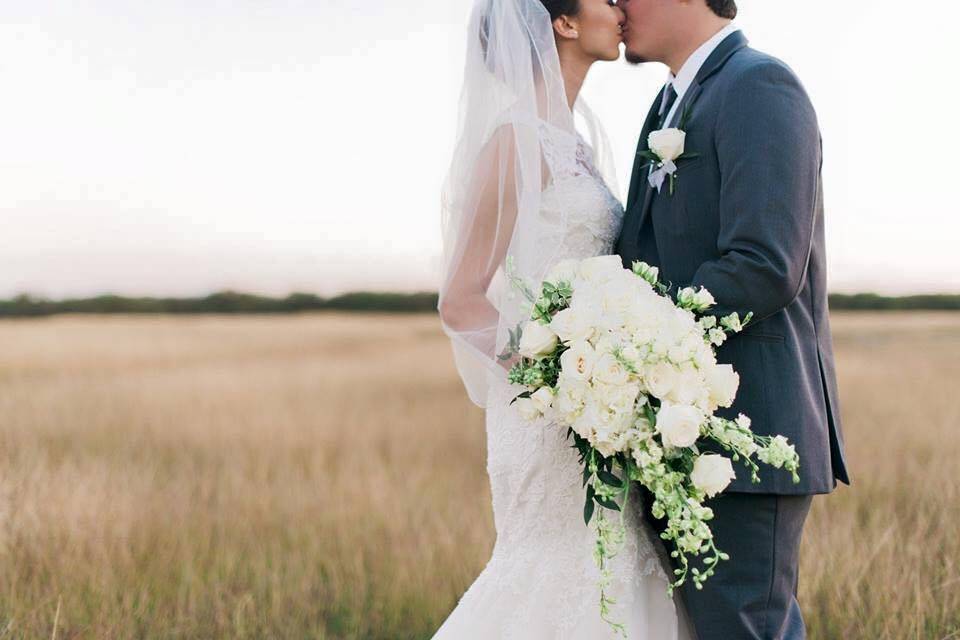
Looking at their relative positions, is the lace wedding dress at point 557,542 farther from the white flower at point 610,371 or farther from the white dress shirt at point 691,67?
the white flower at point 610,371

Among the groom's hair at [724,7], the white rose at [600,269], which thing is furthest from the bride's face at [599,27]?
the white rose at [600,269]

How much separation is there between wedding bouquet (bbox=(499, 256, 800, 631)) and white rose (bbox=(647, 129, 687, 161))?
1.50 feet

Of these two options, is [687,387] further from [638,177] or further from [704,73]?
[704,73]

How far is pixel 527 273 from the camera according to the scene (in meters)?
2.95

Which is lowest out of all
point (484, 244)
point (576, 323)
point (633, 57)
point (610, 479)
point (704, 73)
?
point (610, 479)

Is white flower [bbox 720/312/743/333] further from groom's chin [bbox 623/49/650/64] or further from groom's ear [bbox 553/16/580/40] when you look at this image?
groom's ear [bbox 553/16/580/40]

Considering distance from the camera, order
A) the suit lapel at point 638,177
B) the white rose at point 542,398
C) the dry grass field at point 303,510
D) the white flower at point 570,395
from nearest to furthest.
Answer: the white flower at point 570,395 → the white rose at point 542,398 → the suit lapel at point 638,177 → the dry grass field at point 303,510

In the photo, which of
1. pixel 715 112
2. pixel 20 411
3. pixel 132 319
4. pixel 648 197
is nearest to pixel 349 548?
pixel 648 197

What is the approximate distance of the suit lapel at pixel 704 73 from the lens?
2.85 meters

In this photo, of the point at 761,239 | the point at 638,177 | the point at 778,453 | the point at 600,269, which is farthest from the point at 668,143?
the point at 778,453

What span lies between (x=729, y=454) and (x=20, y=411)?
7.19 m

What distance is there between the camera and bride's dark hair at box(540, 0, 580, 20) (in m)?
3.24

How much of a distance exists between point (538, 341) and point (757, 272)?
65 cm

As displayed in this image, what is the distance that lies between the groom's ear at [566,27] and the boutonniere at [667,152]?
707 mm
